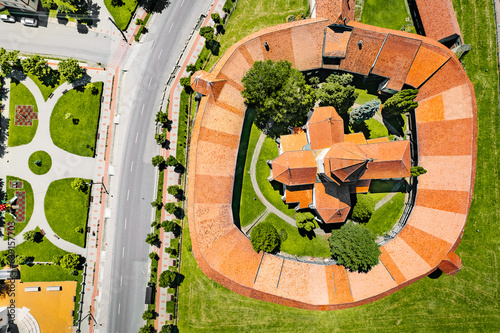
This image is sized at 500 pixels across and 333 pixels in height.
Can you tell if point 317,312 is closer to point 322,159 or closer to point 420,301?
point 420,301

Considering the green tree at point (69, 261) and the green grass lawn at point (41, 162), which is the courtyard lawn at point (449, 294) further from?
the green grass lawn at point (41, 162)

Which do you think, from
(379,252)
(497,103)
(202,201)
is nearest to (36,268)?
(202,201)

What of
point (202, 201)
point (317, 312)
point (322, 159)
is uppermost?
point (322, 159)

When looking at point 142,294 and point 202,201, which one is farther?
point 142,294

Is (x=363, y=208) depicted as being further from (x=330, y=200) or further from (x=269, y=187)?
(x=269, y=187)

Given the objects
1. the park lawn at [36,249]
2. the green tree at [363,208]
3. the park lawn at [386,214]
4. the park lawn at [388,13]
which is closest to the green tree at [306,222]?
the green tree at [363,208]

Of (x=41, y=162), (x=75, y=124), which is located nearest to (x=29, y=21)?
(x=75, y=124)

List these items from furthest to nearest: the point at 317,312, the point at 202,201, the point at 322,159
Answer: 1. the point at 317,312
2. the point at 202,201
3. the point at 322,159
